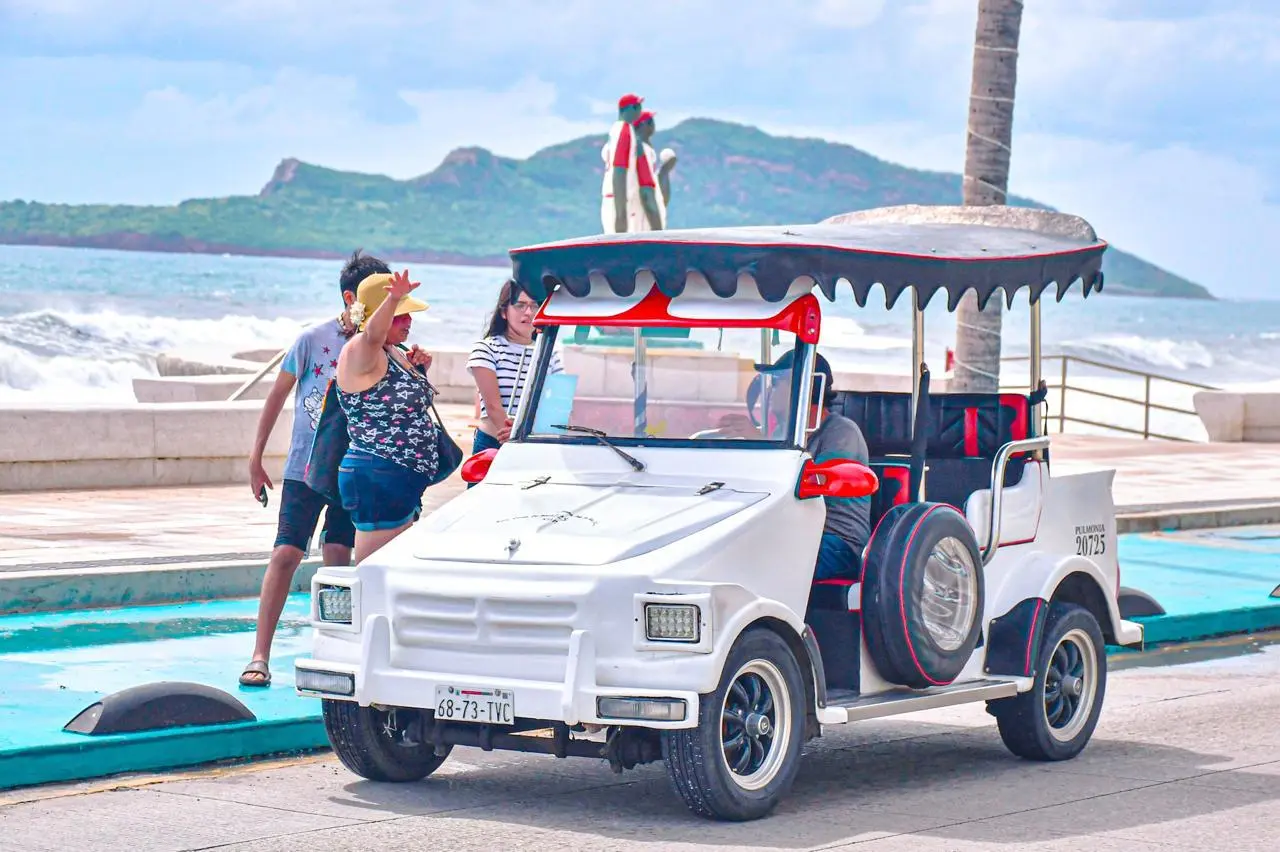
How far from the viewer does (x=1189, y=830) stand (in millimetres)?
7133

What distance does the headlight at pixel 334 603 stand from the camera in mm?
7340

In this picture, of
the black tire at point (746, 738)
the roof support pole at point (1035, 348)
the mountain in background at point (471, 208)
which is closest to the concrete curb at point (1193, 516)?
the roof support pole at point (1035, 348)

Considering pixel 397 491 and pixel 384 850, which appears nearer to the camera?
pixel 384 850

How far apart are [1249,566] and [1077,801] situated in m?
8.59

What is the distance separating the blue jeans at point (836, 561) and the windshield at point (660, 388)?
44cm

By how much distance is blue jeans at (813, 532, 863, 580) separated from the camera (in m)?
7.79

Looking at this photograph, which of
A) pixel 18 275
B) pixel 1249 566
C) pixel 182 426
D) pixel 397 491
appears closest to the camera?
pixel 397 491

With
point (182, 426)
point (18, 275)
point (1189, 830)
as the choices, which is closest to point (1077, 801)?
point (1189, 830)

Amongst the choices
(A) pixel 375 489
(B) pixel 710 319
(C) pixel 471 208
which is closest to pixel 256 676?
(A) pixel 375 489

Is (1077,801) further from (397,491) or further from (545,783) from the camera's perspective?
(397,491)

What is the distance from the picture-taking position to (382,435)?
8.74m

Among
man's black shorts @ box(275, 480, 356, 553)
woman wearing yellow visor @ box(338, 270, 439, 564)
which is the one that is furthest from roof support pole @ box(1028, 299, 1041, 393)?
man's black shorts @ box(275, 480, 356, 553)

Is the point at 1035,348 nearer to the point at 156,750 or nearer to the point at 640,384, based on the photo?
the point at 640,384

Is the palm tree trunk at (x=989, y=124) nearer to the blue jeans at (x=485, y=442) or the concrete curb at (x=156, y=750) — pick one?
the blue jeans at (x=485, y=442)
